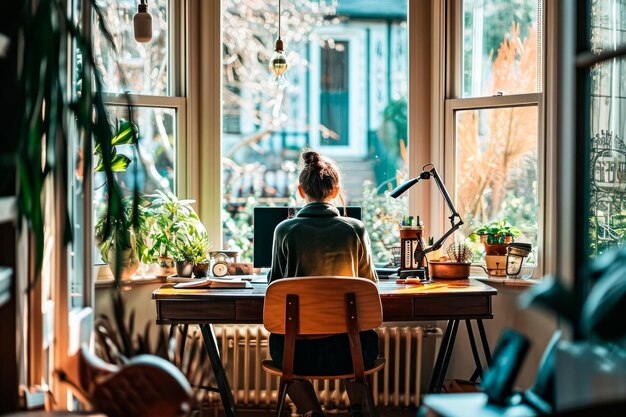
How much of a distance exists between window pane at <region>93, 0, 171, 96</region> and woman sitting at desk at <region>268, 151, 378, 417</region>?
1.10 metres

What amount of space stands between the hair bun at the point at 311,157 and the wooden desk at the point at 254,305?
590mm

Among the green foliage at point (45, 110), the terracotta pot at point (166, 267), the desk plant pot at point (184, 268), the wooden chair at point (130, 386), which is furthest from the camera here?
the terracotta pot at point (166, 267)

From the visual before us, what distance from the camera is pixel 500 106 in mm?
4070

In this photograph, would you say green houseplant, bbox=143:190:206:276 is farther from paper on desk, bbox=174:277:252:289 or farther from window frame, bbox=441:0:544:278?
window frame, bbox=441:0:544:278

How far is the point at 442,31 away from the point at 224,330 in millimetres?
1859

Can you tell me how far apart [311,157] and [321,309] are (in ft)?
2.63

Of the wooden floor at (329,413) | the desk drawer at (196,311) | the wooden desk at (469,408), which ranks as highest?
the wooden desk at (469,408)

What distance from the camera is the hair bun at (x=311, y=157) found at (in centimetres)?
362

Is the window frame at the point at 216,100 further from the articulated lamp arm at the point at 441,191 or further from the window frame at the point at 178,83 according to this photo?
the articulated lamp arm at the point at 441,191

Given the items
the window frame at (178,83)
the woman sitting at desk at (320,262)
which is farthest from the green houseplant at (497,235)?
the window frame at (178,83)

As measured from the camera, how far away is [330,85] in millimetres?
4641

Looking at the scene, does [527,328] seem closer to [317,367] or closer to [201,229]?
[317,367]

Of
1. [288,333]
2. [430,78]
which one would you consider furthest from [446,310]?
[430,78]

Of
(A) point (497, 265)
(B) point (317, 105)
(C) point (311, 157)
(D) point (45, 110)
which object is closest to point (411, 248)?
(A) point (497, 265)
